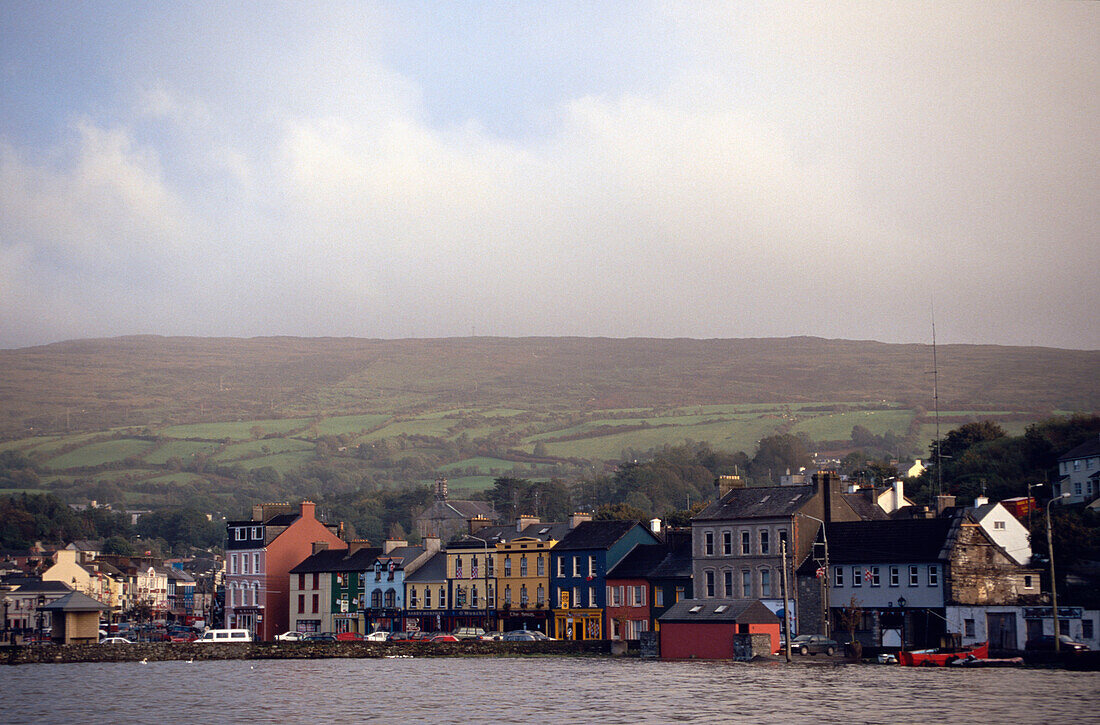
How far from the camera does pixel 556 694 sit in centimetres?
5509

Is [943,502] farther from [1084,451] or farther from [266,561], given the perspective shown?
[266,561]

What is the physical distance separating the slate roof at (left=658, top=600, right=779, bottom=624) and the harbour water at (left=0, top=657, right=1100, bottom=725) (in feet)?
11.7

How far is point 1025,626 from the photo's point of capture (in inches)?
2923

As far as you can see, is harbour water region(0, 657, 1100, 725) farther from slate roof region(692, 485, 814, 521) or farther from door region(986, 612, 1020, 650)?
slate roof region(692, 485, 814, 521)

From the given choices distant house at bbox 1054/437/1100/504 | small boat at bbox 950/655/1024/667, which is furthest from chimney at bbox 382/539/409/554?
distant house at bbox 1054/437/1100/504

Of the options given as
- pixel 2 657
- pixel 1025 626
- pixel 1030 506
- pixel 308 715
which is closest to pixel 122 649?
pixel 2 657

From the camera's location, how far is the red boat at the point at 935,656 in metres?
69.7

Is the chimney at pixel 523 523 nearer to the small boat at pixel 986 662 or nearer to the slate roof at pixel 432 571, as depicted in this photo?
the slate roof at pixel 432 571

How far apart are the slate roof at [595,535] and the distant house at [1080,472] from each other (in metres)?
44.9

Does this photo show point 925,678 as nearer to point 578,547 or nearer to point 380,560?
point 578,547

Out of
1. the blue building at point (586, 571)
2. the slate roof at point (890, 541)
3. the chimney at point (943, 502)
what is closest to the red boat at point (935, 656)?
the slate roof at point (890, 541)

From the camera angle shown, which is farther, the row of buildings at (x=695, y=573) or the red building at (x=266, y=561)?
the red building at (x=266, y=561)

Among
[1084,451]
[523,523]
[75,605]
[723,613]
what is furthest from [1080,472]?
[75,605]

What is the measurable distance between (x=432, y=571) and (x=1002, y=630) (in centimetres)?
5264
